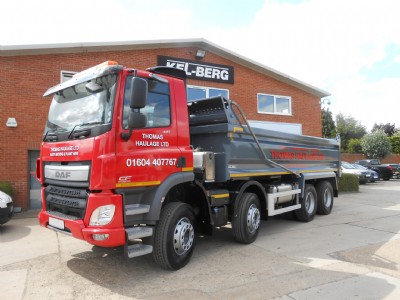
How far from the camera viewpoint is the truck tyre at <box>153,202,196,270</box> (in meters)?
4.78

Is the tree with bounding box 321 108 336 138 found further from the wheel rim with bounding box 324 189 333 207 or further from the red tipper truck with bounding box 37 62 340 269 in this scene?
the red tipper truck with bounding box 37 62 340 269

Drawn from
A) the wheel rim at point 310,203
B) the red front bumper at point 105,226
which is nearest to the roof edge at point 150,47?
the wheel rim at point 310,203

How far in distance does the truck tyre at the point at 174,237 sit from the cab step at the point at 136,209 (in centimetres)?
36

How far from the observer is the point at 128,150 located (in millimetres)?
4430

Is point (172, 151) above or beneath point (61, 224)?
above

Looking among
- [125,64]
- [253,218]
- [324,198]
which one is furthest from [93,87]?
[125,64]

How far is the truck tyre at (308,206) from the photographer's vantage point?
873cm

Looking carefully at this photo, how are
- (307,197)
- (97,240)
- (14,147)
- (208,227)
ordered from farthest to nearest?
(14,147) < (307,197) < (208,227) < (97,240)

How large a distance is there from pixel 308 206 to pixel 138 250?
5.93m

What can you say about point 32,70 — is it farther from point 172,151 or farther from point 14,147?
point 172,151

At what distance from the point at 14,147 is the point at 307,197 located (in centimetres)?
866

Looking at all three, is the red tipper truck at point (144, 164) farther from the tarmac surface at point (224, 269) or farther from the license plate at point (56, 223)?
the tarmac surface at point (224, 269)

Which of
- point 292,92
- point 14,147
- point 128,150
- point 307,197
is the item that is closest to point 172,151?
point 128,150

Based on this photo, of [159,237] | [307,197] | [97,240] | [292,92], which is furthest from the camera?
[292,92]
